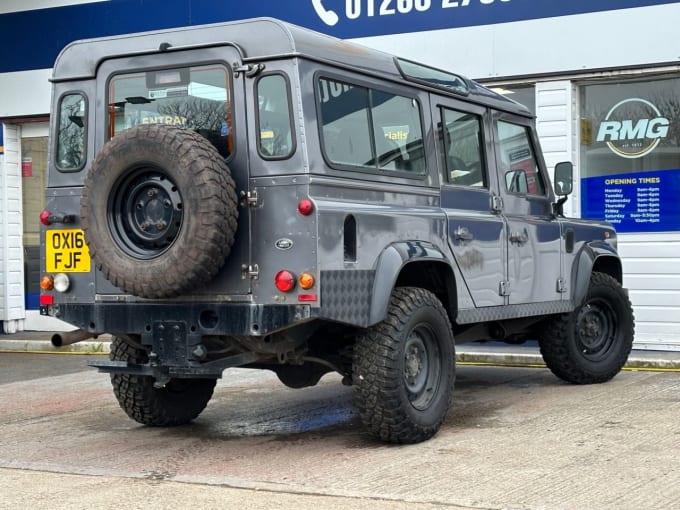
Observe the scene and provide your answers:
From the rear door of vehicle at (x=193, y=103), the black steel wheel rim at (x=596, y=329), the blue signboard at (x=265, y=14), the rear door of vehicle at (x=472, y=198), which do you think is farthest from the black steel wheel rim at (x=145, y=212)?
the blue signboard at (x=265, y=14)

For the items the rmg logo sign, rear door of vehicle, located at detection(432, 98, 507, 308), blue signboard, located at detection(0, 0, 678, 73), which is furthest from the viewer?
blue signboard, located at detection(0, 0, 678, 73)

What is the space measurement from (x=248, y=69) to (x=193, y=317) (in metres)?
1.49

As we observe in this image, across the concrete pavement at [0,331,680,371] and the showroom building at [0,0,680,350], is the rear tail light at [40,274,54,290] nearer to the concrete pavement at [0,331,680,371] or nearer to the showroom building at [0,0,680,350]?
the concrete pavement at [0,331,680,371]

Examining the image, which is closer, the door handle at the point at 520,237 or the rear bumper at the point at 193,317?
the rear bumper at the point at 193,317

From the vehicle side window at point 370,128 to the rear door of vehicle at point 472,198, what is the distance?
37 centimetres

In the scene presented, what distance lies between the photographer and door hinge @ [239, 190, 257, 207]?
20.4 feet

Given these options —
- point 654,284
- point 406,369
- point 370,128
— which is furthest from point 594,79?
point 406,369

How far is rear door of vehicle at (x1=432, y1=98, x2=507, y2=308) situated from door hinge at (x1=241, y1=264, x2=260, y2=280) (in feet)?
5.35

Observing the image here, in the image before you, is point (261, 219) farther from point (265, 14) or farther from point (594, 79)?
point (265, 14)

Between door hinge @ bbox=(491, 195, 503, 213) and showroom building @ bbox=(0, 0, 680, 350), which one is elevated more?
showroom building @ bbox=(0, 0, 680, 350)

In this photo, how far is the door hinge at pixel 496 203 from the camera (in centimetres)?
809

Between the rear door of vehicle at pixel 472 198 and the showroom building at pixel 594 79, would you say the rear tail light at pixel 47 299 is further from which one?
the showroom building at pixel 594 79

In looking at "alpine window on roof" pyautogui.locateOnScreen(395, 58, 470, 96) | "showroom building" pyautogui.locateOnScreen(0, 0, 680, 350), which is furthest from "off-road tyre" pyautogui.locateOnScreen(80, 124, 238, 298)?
"showroom building" pyautogui.locateOnScreen(0, 0, 680, 350)

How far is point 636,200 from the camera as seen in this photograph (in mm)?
11523
